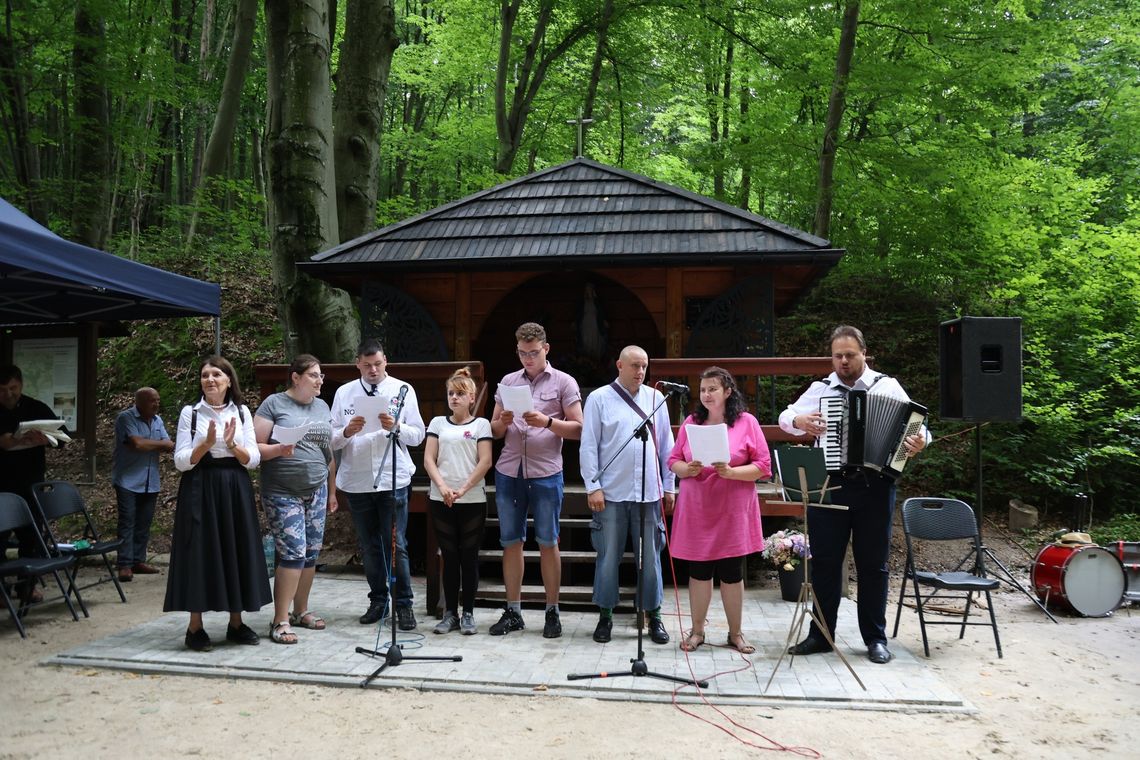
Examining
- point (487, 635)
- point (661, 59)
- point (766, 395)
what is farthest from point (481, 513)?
point (661, 59)

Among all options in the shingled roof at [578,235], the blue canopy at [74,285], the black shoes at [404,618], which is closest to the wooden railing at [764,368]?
the shingled roof at [578,235]

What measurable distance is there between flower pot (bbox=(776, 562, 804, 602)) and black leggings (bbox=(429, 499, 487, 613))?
267cm

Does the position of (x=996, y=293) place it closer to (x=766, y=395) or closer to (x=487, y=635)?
(x=766, y=395)

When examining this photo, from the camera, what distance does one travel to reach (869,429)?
466cm

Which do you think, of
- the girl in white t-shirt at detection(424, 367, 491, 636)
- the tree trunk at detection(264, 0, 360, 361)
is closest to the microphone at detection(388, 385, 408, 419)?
the girl in white t-shirt at detection(424, 367, 491, 636)

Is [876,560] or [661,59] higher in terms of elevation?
[661,59]

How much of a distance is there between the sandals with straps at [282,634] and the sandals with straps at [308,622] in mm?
223

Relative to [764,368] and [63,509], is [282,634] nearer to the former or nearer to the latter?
[63,509]

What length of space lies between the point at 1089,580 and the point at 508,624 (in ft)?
Answer: 16.2

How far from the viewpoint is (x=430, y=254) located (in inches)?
286

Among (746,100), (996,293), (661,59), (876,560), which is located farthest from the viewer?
(661,59)

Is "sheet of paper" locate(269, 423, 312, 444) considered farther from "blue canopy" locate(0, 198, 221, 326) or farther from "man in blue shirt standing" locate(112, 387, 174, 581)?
"man in blue shirt standing" locate(112, 387, 174, 581)

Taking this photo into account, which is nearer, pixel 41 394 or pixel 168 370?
pixel 41 394

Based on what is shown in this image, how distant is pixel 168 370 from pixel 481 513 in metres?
9.30
